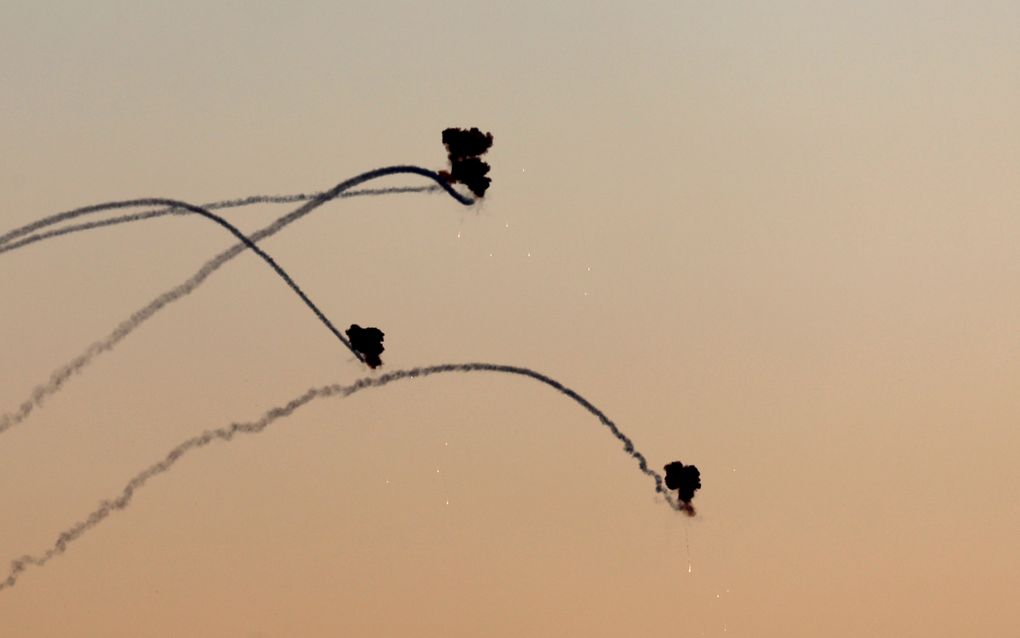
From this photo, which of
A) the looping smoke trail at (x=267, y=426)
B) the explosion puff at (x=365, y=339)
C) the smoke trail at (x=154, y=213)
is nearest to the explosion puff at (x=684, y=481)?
the looping smoke trail at (x=267, y=426)

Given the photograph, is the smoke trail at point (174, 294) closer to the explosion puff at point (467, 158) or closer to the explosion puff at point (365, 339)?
the explosion puff at point (467, 158)

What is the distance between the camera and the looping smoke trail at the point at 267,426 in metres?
1.26

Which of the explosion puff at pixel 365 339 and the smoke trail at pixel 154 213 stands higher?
the smoke trail at pixel 154 213

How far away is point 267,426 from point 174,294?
206 mm

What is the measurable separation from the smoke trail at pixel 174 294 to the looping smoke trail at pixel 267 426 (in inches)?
6.0

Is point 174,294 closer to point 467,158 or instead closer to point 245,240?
point 245,240

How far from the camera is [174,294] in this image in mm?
1292

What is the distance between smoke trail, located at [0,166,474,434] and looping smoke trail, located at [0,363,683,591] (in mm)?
153

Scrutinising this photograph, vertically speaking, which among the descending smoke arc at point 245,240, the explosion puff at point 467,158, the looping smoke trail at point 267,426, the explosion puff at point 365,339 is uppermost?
the explosion puff at point 467,158

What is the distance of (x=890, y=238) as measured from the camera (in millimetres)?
1379

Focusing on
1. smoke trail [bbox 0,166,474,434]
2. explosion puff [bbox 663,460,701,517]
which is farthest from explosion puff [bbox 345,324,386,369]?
explosion puff [bbox 663,460,701,517]

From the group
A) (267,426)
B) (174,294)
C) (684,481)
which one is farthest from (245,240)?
(684,481)

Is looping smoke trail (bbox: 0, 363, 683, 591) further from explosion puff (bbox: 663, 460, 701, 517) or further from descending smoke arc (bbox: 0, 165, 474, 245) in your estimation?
descending smoke arc (bbox: 0, 165, 474, 245)

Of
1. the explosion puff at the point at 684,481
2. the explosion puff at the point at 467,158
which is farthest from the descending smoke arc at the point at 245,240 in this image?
the explosion puff at the point at 684,481
